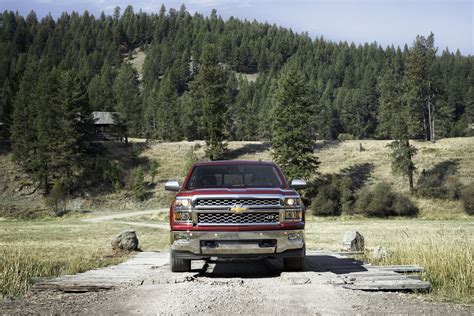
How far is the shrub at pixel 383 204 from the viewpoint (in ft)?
167

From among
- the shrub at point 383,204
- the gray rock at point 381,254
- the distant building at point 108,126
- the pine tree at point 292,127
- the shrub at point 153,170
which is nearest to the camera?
the gray rock at point 381,254

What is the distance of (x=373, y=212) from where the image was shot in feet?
168

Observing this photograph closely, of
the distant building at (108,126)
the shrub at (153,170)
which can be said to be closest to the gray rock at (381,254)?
the shrub at (153,170)

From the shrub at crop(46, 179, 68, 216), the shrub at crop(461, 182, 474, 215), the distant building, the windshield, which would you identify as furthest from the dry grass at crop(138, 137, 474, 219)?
the windshield

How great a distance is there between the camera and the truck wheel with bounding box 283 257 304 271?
9.03m

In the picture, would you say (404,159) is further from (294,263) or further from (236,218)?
(236,218)

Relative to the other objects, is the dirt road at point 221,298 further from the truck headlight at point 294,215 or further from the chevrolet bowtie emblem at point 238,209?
the chevrolet bowtie emblem at point 238,209

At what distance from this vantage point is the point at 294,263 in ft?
29.9

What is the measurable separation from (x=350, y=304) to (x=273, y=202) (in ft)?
8.24

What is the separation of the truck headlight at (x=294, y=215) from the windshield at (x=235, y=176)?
926mm

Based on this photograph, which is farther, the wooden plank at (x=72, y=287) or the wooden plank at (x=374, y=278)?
the wooden plank at (x=374, y=278)

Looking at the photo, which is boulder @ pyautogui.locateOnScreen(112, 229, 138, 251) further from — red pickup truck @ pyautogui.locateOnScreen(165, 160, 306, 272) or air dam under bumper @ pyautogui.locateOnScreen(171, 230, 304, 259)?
air dam under bumper @ pyautogui.locateOnScreen(171, 230, 304, 259)

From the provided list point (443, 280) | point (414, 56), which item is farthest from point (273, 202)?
point (414, 56)

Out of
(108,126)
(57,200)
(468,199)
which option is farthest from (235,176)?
(108,126)
